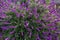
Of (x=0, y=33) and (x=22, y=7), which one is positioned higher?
(x=22, y=7)

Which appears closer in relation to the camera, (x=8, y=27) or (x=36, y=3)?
(x=8, y=27)

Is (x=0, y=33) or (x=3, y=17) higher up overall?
(x=3, y=17)

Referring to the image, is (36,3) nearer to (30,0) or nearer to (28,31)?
(30,0)

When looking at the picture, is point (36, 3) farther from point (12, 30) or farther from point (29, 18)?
point (12, 30)

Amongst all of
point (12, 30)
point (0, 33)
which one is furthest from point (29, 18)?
point (0, 33)

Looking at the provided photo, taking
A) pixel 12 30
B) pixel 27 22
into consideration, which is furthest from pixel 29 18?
pixel 12 30

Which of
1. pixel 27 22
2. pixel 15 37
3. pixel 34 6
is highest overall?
pixel 34 6
